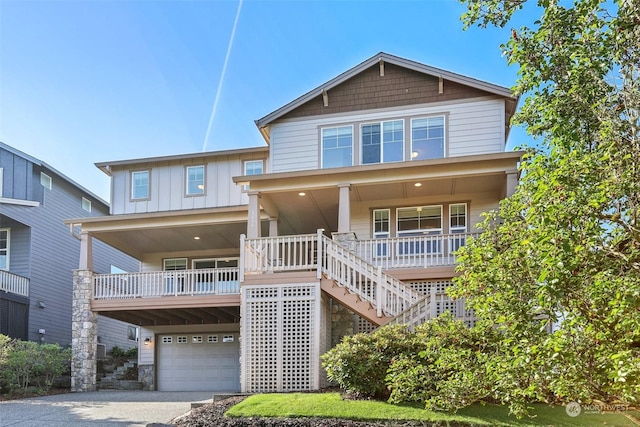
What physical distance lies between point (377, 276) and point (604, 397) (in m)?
5.94

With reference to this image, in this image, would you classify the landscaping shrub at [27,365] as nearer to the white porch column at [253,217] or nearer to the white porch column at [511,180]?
the white porch column at [253,217]

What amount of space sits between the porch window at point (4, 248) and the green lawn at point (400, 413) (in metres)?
13.7

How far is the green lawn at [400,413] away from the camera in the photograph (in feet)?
23.3

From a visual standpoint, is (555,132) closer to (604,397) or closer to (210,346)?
(604,397)

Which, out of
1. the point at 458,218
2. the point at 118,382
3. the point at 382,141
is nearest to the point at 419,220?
the point at 458,218

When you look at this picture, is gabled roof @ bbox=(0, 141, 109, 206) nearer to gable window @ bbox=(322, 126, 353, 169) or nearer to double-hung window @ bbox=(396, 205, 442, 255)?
gable window @ bbox=(322, 126, 353, 169)

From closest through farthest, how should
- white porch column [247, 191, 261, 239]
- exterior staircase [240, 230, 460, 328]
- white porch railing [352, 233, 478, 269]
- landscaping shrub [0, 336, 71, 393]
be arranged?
exterior staircase [240, 230, 460, 328]
white porch railing [352, 233, 478, 269]
white porch column [247, 191, 261, 239]
landscaping shrub [0, 336, 71, 393]

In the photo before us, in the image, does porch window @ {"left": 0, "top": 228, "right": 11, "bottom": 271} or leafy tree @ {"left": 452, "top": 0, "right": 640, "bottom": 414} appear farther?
porch window @ {"left": 0, "top": 228, "right": 11, "bottom": 271}

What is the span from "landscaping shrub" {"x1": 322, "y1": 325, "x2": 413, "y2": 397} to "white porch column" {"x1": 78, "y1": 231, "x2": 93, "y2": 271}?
9.31 meters

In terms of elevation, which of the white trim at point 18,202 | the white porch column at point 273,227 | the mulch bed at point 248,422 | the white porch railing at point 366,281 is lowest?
the mulch bed at point 248,422

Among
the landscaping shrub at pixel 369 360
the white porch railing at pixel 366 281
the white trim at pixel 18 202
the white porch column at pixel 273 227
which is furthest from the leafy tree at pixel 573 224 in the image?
the white trim at pixel 18 202

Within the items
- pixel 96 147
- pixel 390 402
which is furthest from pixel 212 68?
pixel 390 402

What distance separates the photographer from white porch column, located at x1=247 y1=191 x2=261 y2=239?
1266 centimetres

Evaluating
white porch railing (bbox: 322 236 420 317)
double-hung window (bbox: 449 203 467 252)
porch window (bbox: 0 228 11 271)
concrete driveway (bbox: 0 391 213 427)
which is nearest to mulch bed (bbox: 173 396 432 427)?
concrete driveway (bbox: 0 391 213 427)
